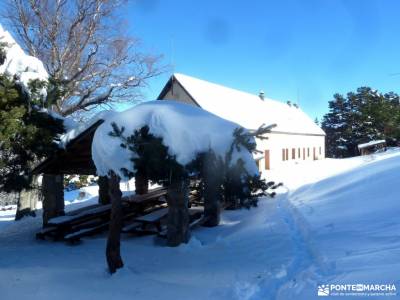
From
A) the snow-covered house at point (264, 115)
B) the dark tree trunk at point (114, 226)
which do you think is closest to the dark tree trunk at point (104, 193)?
the snow-covered house at point (264, 115)

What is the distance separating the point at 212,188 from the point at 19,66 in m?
5.89

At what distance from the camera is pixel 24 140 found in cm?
895

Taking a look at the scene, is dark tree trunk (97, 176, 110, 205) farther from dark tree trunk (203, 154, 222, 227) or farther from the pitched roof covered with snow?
the pitched roof covered with snow

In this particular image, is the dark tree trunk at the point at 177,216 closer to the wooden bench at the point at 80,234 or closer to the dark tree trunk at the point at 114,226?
the dark tree trunk at the point at 114,226

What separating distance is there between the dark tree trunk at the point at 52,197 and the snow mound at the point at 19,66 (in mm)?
3284

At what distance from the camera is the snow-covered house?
920 inches

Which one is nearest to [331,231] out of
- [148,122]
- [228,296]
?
[228,296]

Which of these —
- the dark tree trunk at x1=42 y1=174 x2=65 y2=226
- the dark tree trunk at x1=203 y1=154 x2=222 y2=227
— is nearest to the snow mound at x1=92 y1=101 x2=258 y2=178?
the dark tree trunk at x1=203 y1=154 x2=222 y2=227

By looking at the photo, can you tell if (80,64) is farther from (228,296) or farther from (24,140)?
(228,296)

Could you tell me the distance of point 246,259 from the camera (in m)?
6.82

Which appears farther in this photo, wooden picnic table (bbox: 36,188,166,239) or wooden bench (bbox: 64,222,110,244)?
wooden picnic table (bbox: 36,188,166,239)

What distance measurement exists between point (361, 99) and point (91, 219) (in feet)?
169

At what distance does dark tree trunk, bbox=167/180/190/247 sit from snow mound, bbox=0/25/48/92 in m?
4.60

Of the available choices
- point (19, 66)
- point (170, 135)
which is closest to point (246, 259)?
point (170, 135)
